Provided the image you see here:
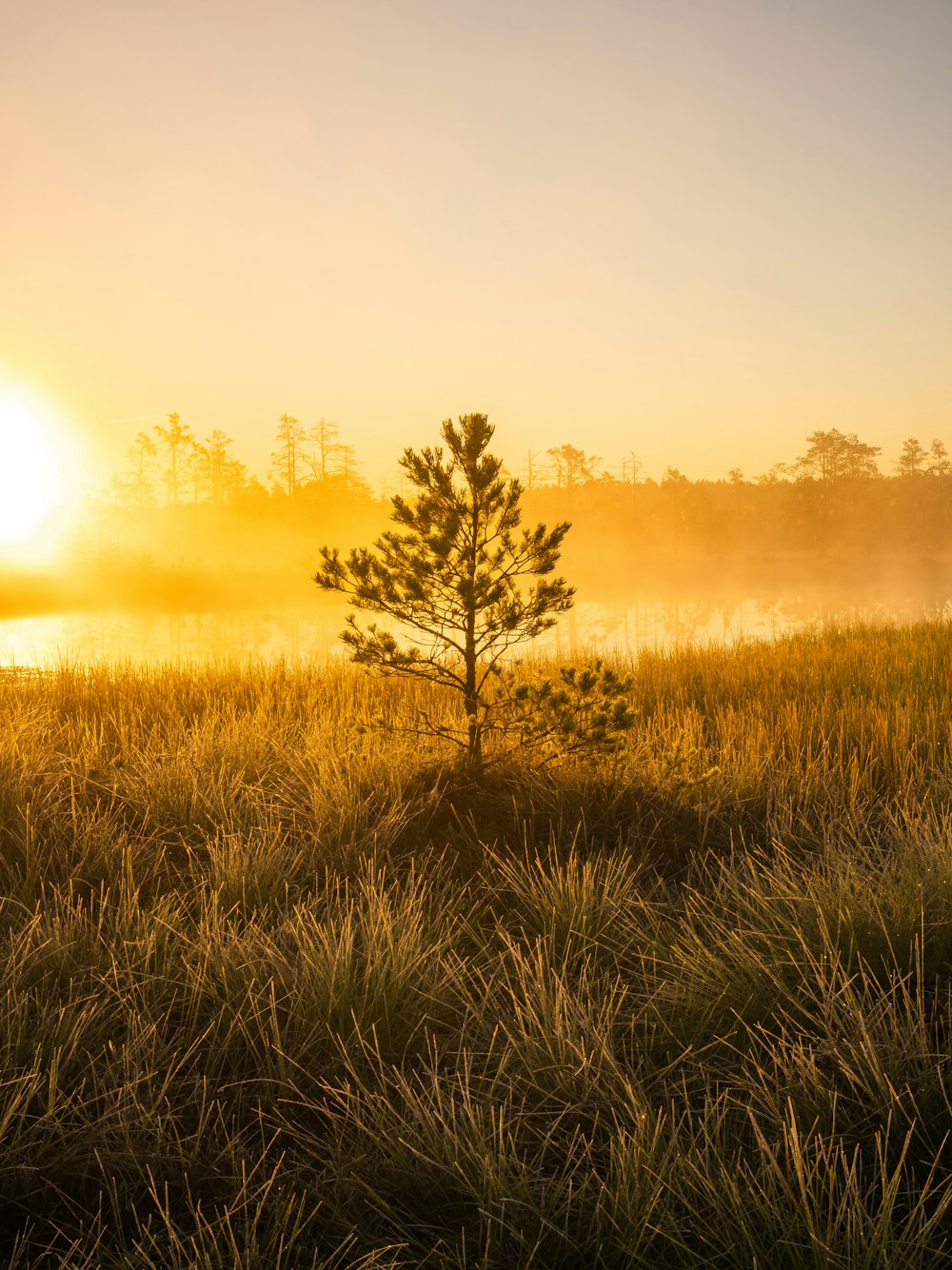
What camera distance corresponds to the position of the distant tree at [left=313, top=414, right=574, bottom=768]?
14.9 ft

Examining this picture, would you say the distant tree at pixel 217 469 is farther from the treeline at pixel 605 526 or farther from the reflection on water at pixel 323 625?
the reflection on water at pixel 323 625

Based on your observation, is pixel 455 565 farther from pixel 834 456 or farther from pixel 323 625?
pixel 834 456

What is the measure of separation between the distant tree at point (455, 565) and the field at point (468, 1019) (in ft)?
2.78

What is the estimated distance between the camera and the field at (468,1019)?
167 cm

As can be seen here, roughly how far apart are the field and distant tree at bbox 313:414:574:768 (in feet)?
2.78

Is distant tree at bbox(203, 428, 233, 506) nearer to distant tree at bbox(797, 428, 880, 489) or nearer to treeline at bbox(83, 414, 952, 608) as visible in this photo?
treeline at bbox(83, 414, 952, 608)

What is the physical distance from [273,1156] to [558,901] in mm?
1393

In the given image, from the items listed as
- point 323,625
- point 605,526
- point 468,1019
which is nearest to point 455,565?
point 468,1019

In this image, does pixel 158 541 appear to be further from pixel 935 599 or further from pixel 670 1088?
pixel 670 1088

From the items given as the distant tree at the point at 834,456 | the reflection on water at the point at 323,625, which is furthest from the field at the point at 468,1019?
the distant tree at the point at 834,456

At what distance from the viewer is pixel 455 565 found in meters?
4.69

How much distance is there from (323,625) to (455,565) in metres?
19.0

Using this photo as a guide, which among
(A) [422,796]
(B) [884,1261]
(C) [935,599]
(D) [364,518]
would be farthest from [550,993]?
(D) [364,518]

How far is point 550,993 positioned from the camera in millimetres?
2564
